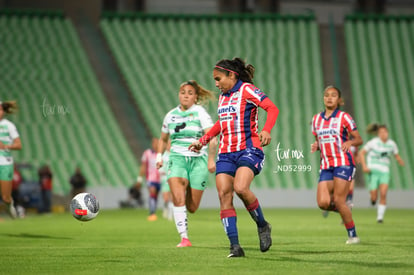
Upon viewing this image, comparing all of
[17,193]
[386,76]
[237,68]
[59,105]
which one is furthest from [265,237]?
[386,76]

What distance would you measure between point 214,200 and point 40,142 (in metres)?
7.67

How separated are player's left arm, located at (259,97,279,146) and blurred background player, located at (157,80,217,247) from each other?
211 centimetres

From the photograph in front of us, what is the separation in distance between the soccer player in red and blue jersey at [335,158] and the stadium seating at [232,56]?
61.2ft

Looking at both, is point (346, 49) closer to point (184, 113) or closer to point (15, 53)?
point (15, 53)

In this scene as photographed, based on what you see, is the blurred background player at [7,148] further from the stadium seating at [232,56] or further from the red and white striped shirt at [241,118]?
the stadium seating at [232,56]

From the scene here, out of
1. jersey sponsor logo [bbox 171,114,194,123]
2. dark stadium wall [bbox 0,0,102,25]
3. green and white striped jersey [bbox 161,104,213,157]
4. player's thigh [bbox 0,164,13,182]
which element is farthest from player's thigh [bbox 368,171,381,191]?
dark stadium wall [bbox 0,0,102,25]

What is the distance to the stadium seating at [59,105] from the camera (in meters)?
30.3

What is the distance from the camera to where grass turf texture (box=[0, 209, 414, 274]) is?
26.3 feet

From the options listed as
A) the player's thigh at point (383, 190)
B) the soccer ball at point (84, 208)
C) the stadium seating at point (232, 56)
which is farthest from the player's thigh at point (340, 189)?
the stadium seating at point (232, 56)

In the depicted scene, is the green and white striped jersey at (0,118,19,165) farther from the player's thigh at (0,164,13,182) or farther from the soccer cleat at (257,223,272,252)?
the soccer cleat at (257,223,272,252)

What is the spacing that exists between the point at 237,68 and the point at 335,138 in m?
2.94

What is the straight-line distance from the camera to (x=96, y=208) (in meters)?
10.9

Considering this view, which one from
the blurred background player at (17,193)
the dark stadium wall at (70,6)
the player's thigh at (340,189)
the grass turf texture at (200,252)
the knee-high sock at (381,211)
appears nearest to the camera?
the grass turf texture at (200,252)

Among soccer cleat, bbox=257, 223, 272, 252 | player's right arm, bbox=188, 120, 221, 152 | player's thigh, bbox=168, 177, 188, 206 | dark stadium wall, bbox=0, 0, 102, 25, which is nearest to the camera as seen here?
soccer cleat, bbox=257, 223, 272, 252
